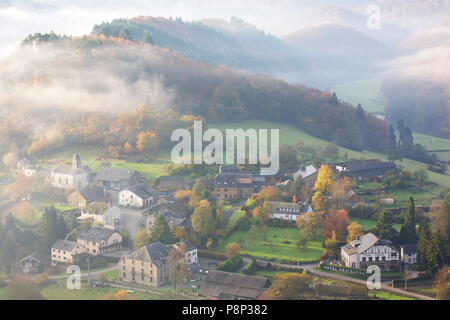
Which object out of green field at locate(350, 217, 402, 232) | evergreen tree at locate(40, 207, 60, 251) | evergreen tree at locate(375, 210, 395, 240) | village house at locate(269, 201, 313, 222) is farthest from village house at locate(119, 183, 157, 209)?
evergreen tree at locate(375, 210, 395, 240)

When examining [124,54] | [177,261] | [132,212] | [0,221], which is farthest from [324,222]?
[124,54]

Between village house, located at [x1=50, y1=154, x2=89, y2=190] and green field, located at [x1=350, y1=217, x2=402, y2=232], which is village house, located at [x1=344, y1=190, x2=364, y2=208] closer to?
green field, located at [x1=350, y1=217, x2=402, y2=232]

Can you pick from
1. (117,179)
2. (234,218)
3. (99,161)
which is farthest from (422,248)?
(99,161)

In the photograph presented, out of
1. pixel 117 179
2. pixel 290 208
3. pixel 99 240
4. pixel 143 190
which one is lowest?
pixel 99 240

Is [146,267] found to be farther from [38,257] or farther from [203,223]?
[38,257]

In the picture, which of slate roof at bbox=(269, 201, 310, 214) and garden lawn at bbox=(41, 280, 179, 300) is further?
slate roof at bbox=(269, 201, 310, 214)

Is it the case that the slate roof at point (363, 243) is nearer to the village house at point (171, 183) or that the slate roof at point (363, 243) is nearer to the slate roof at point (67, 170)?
the village house at point (171, 183)
